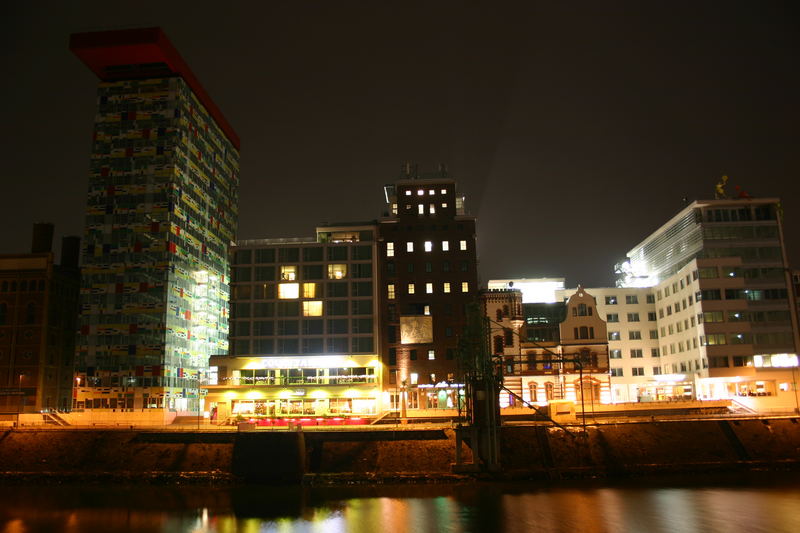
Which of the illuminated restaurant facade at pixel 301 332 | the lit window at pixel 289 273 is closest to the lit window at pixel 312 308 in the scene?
the illuminated restaurant facade at pixel 301 332

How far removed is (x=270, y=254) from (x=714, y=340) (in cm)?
7395

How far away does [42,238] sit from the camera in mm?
128125

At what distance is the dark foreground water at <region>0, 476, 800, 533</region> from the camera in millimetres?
52750

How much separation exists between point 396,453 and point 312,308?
4637cm

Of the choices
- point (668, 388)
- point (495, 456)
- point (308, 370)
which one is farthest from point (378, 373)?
point (668, 388)

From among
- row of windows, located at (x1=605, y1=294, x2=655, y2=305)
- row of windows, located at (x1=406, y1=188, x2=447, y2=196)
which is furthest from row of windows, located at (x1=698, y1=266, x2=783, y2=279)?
row of windows, located at (x1=406, y1=188, x2=447, y2=196)

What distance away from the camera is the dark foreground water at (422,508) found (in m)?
52.8

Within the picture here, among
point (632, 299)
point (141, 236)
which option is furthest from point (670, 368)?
point (141, 236)

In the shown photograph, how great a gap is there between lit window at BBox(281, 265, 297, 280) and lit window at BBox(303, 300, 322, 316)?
5.07 metres

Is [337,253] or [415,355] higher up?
[337,253]

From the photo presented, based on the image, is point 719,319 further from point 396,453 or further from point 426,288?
point 396,453

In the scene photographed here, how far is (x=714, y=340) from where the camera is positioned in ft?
360

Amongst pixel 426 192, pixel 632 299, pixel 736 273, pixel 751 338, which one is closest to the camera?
pixel 751 338

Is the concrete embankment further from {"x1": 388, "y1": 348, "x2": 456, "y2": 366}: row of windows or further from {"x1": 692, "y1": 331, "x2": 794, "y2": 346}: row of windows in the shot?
{"x1": 388, "y1": 348, "x2": 456, "y2": 366}: row of windows
